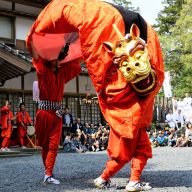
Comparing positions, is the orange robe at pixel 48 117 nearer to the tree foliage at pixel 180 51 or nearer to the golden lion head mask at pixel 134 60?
the golden lion head mask at pixel 134 60

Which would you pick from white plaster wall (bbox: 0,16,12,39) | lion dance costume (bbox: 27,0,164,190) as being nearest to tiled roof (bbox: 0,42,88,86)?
white plaster wall (bbox: 0,16,12,39)

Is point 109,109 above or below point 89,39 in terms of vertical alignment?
below

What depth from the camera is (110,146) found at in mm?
4512

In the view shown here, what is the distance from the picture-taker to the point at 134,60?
429cm

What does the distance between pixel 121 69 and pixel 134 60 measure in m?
0.19

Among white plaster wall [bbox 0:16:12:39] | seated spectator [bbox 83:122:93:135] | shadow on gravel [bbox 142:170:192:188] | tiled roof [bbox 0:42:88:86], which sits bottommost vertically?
shadow on gravel [bbox 142:170:192:188]

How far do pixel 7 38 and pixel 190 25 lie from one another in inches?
592

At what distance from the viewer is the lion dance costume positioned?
14.1 ft

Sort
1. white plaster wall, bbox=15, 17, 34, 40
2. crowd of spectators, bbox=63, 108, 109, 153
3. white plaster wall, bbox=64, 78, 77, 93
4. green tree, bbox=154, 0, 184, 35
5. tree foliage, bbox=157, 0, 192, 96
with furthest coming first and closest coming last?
green tree, bbox=154, 0, 184, 35
tree foliage, bbox=157, 0, 192, 96
white plaster wall, bbox=64, 78, 77, 93
white plaster wall, bbox=15, 17, 34, 40
crowd of spectators, bbox=63, 108, 109, 153

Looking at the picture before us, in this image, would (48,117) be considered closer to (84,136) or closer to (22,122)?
(22,122)

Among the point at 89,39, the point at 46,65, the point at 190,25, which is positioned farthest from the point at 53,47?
the point at 190,25

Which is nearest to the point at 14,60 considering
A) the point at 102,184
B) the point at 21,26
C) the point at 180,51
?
the point at 21,26

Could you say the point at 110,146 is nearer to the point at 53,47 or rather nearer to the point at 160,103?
the point at 53,47

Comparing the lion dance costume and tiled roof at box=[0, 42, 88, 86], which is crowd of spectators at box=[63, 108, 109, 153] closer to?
tiled roof at box=[0, 42, 88, 86]
